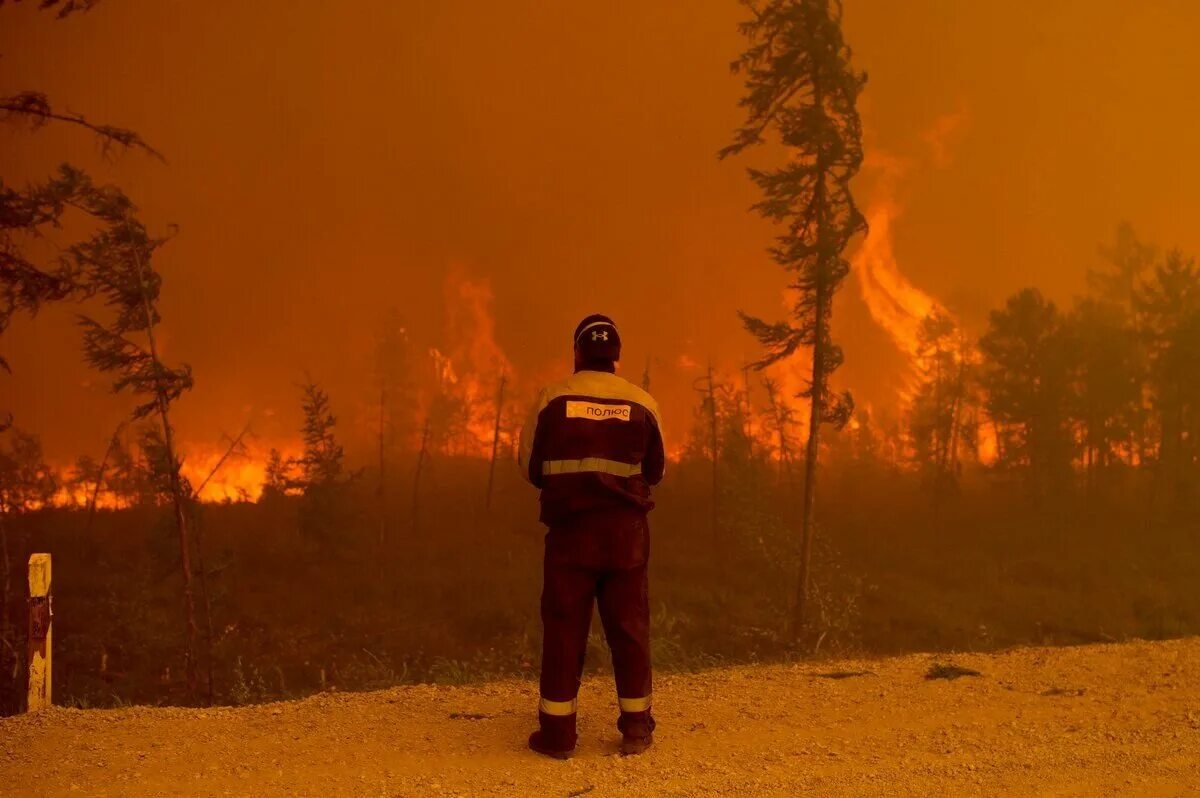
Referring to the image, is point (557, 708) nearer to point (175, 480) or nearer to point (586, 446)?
point (586, 446)

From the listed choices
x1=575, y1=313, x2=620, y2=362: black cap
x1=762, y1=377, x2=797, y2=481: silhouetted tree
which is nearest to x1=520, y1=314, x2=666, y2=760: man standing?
x1=575, y1=313, x2=620, y2=362: black cap

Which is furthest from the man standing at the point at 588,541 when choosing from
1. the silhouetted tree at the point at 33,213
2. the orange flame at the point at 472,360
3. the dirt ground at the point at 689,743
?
the orange flame at the point at 472,360

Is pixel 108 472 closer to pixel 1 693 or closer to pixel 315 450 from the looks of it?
pixel 315 450

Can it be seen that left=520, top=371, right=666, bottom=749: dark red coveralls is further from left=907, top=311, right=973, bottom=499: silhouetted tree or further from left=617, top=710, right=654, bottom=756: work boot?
left=907, top=311, right=973, bottom=499: silhouetted tree

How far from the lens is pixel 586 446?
5.83m

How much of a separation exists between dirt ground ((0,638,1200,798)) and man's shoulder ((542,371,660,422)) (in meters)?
2.41

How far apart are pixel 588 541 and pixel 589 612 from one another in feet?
1.75

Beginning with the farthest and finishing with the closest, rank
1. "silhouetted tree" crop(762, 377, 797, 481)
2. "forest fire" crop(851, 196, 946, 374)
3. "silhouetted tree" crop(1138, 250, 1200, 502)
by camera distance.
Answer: "forest fire" crop(851, 196, 946, 374) < "silhouetted tree" crop(1138, 250, 1200, 502) < "silhouetted tree" crop(762, 377, 797, 481)

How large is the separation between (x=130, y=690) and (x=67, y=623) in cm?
657

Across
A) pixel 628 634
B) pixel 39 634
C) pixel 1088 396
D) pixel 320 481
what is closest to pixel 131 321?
pixel 39 634

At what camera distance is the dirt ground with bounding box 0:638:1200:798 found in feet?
17.0

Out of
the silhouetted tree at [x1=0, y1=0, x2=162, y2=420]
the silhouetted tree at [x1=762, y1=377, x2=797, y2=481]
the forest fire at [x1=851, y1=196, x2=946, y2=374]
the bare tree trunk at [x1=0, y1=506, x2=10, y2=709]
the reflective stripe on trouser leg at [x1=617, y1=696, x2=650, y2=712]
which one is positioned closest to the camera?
the reflective stripe on trouser leg at [x1=617, y1=696, x2=650, y2=712]

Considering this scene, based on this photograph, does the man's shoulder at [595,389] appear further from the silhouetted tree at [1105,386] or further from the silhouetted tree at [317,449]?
the silhouetted tree at [1105,386]

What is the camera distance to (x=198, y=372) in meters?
156
